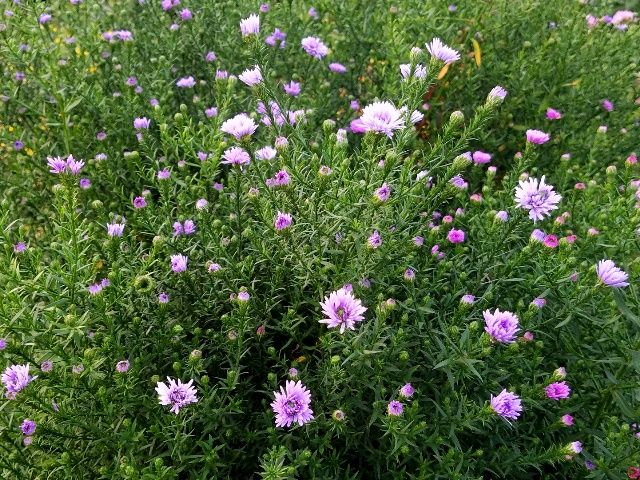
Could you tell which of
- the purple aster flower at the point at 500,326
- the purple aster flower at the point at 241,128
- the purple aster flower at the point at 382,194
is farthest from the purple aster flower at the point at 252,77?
the purple aster flower at the point at 500,326

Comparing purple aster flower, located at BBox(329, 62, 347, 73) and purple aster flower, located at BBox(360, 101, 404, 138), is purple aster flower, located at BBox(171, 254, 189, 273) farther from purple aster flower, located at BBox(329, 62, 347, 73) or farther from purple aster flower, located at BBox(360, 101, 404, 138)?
purple aster flower, located at BBox(329, 62, 347, 73)

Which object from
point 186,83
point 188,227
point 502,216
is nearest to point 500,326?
point 502,216

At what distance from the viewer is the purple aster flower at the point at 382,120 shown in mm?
1699

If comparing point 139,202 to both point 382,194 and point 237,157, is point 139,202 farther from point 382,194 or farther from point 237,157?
point 382,194

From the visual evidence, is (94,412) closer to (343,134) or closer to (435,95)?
(343,134)

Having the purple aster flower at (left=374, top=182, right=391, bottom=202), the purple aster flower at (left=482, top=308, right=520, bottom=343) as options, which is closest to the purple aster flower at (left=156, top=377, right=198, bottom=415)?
the purple aster flower at (left=374, top=182, right=391, bottom=202)

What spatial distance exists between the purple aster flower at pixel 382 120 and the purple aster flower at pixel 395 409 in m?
0.78

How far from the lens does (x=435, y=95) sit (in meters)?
3.35

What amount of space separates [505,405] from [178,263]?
3.67 ft

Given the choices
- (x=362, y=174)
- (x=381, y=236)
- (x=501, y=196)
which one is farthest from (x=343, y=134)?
(x=501, y=196)

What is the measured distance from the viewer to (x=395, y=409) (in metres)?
1.68

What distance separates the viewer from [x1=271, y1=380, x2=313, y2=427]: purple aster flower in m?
1.65

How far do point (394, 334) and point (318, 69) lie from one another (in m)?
1.94

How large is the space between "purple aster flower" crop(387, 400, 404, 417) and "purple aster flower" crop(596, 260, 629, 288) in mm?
738
